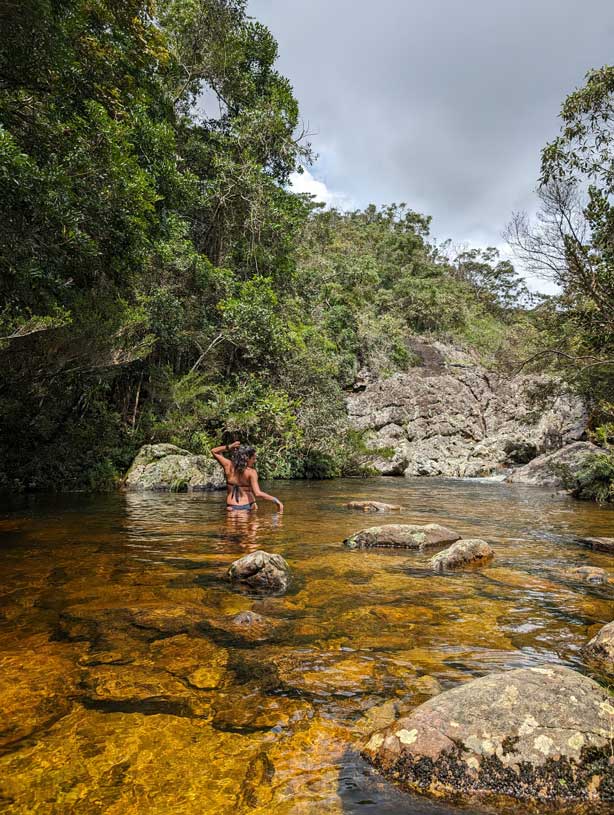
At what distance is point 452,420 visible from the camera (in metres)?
28.8

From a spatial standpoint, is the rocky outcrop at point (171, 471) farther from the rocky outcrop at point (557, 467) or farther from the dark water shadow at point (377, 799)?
the dark water shadow at point (377, 799)

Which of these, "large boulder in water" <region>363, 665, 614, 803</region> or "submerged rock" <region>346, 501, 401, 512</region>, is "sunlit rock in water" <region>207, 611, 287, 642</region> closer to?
"large boulder in water" <region>363, 665, 614, 803</region>

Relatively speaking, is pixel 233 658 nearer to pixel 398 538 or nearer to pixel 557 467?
pixel 398 538

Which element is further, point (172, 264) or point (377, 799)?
point (172, 264)

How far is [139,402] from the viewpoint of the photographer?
17.4 meters

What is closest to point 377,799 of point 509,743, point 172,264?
point 509,743

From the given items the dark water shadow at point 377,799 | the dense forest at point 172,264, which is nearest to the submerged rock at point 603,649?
the dark water shadow at point 377,799

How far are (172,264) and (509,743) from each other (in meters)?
16.7

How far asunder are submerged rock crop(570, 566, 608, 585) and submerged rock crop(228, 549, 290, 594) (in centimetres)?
312

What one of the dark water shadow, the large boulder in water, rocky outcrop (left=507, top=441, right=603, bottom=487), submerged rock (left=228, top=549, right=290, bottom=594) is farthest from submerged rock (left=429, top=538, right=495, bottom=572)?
rocky outcrop (left=507, top=441, right=603, bottom=487)

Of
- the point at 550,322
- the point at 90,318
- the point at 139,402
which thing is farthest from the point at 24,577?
the point at 550,322

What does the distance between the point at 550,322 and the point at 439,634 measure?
46.9 feet

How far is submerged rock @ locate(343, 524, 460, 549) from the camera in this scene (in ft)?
22.1

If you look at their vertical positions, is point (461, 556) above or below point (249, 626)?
above
